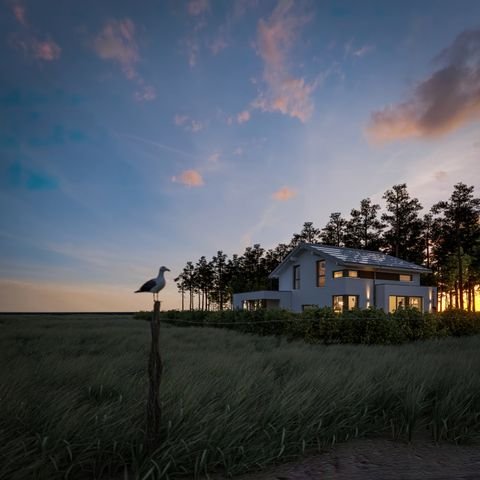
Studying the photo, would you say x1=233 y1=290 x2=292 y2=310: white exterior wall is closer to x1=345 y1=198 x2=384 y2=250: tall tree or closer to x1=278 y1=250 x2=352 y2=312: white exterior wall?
x1=278 y1=250 x2=352 y2=312: white exterior wall

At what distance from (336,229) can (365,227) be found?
163 inches

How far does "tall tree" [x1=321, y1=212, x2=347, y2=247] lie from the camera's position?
5244cm

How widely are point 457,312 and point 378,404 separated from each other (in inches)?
647

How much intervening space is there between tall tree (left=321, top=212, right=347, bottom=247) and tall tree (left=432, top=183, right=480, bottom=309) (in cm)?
1136

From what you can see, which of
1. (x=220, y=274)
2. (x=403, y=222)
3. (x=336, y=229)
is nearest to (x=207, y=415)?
(x=403, y=222)

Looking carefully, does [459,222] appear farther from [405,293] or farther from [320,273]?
[320,273]

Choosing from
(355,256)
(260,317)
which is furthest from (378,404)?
(355,256)

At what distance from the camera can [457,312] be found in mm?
18953

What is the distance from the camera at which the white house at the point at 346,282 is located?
84.7 feet

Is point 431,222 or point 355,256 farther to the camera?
point 431,222

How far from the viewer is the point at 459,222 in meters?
42.9

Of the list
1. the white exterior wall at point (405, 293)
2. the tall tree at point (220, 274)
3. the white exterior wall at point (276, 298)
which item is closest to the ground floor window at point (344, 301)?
the white exterior wall at point (405, 293)

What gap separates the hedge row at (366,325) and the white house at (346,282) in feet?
21.6

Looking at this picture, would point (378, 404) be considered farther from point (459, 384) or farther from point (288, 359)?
point (288, 359)
